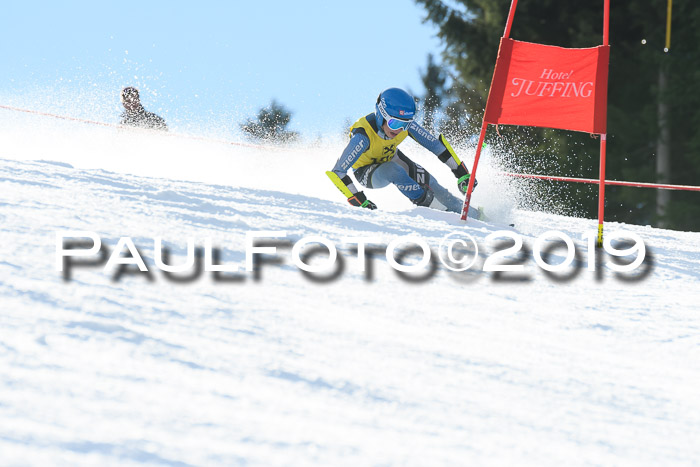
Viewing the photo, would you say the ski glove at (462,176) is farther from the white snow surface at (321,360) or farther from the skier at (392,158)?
the white snow surface at (321,360)

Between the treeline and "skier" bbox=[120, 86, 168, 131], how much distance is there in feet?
25.3

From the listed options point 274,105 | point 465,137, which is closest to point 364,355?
point 465,137

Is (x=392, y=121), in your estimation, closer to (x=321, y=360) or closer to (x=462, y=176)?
(x=462, y=176)

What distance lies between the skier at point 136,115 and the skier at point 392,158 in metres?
3.82

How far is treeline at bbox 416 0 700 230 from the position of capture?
1412 centimetres

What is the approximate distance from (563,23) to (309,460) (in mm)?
14600

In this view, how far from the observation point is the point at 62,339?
1.82 meters

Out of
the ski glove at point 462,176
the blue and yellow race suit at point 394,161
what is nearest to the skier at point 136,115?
the blue and yellow race suit at point 394,161

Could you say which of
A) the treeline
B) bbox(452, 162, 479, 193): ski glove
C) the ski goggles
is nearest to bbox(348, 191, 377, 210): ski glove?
the ski goggles

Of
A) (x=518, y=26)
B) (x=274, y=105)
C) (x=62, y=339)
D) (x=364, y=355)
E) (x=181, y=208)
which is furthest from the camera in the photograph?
(x=274, y=105)

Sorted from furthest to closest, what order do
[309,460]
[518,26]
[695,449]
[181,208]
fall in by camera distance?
[518,26] → [181,208] → [695,449] → [309,460]

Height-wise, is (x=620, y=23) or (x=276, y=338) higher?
(x=620, y=23)

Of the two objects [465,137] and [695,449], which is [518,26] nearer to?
[465,137]

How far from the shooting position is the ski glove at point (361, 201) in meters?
4.97
